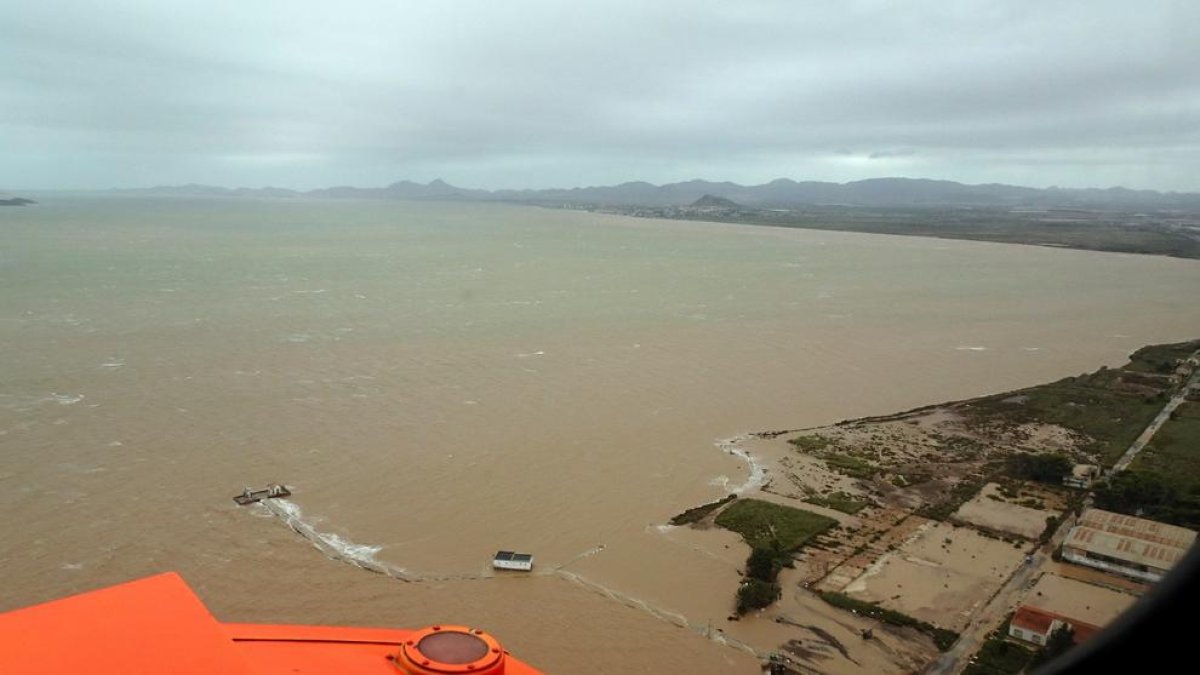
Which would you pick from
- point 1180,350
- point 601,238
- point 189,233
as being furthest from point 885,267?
point 189,233

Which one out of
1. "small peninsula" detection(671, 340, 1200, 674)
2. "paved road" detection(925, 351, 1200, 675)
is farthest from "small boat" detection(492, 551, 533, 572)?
"paved road" detection(925, 351, 1200, 675)

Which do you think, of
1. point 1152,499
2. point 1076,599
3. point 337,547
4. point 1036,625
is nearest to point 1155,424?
point 1152,499

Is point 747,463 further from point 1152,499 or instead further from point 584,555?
point 1152,499

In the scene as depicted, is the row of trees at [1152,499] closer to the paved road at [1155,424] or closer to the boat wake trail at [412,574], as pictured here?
the paved road at [1155,424]

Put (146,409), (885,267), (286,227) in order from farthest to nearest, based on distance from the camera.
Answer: (286,227) → (885,267) → (146,409)

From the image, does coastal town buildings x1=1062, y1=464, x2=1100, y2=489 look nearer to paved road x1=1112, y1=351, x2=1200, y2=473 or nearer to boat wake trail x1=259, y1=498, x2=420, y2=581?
paved road x1=1112, y1=351, x2=1200, y2=473

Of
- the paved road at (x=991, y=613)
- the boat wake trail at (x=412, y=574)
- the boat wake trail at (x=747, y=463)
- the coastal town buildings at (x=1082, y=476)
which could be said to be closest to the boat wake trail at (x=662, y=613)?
Answer: the boat wake trail at (x=412, y=574)

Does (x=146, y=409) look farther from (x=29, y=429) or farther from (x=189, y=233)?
(x=189, y=233)
